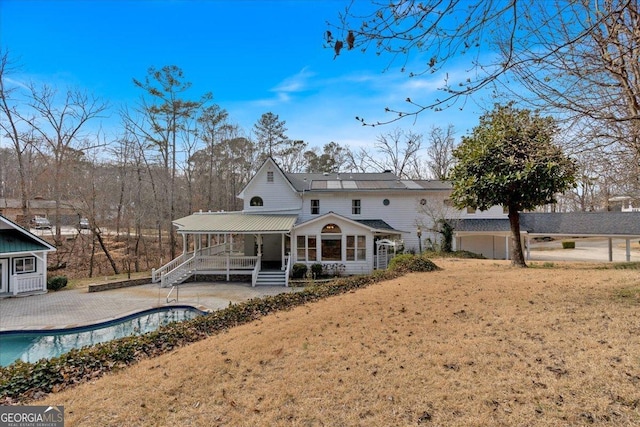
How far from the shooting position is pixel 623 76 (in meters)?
5.21

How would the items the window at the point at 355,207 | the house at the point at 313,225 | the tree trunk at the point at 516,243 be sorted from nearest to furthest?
the tree trunk at the point at 516,243
the house at the point at 313,225
the window at the point at 355,207

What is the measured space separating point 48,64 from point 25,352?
32.1 feet

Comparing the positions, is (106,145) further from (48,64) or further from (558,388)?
(558,388)

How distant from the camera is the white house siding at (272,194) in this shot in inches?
879

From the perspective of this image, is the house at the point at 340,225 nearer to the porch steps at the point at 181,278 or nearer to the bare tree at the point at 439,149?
the porch steps at the point at 181,278

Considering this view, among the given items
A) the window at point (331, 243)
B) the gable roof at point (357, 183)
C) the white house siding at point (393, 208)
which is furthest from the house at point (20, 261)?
the white house siding at point (393, 208)

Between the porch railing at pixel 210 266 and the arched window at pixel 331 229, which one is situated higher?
the arched window at pixel 331 229

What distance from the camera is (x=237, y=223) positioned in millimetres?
19656

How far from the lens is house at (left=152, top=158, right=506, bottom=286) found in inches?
737

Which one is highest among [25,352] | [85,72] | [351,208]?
[85,72]

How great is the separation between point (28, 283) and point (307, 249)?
47.4 feet

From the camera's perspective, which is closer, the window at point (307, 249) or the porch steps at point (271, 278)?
the porch steps at point (271, 278)

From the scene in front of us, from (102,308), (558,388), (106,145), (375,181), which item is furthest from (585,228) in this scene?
(106,145)

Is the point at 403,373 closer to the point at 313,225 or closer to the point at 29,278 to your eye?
the point at 313,225
